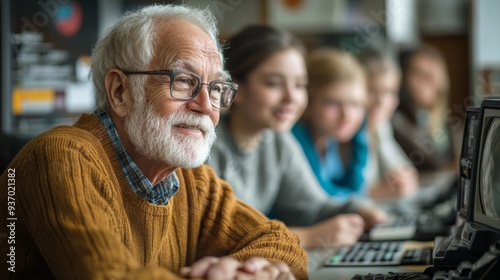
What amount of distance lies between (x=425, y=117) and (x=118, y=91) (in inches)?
147

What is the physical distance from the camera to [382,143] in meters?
3.99

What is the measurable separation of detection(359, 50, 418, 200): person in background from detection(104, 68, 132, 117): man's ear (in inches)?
91.7

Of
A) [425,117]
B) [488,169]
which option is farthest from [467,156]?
[425,117]

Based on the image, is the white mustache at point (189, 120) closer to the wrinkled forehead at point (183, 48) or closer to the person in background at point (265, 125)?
the wrinkled forehead at point (183, 48)

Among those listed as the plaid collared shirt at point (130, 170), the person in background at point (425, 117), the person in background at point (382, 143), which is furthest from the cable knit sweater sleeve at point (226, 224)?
the person in background at point (425, 117)

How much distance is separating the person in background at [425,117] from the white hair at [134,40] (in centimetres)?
324

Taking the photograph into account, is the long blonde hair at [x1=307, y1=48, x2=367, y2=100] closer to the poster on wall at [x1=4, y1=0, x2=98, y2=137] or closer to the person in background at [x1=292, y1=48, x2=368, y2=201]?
the person in background at [x1=292, y1=48, x2=368, y2=201]

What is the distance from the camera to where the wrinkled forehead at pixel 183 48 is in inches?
53.0

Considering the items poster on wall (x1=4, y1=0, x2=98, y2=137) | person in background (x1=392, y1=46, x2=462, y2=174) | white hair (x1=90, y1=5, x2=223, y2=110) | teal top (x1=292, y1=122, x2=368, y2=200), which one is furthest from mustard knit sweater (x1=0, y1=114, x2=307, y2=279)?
person in background (x1=392, y1=46, x2=462, y2=174)

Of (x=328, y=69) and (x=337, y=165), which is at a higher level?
(x=328, y=69)

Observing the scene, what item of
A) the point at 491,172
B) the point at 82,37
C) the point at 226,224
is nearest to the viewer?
the point at 491,172

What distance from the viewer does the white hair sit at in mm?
1349

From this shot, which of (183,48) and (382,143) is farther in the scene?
(382,143)

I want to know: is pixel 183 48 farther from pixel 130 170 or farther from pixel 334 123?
pixel 334 123
